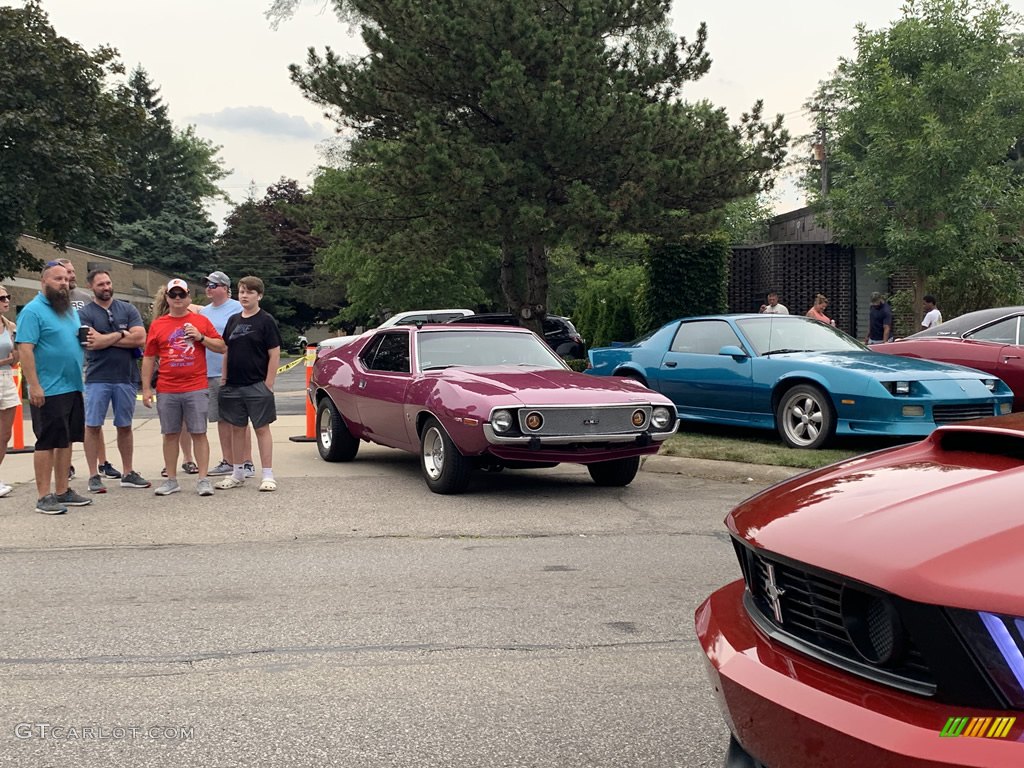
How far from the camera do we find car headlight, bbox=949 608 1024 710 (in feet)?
5.87

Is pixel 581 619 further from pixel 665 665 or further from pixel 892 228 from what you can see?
pixel 892 228

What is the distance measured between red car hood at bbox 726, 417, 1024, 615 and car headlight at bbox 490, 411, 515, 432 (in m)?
5.28

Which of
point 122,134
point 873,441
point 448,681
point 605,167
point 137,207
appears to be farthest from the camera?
point 137,207

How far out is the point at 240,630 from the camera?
15.8ft

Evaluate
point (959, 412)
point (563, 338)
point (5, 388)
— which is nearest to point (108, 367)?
point (5, 388)

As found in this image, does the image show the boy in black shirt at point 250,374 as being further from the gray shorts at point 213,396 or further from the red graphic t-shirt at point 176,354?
the gray shorts at point 213,396

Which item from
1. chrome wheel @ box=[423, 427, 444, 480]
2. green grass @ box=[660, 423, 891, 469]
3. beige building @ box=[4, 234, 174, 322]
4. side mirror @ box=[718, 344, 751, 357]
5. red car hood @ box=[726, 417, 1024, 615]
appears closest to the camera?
red car hood @ box=[726, 417, 1024, 615]

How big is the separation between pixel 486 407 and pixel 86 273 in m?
48.4

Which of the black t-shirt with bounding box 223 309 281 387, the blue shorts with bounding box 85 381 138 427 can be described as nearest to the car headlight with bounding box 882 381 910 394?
the black t-shirt with bounding box 223 309 281 387

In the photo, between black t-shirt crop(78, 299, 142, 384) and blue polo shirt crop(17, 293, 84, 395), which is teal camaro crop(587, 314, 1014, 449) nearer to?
black t-shirt crop(78, 299, 142, 384)

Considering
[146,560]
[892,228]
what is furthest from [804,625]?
[892,228]

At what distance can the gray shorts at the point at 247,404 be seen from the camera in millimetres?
8867

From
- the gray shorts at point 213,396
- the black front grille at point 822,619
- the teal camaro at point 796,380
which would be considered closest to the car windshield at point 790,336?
the teal camaro at point 796,380

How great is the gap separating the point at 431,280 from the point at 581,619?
3869cm
